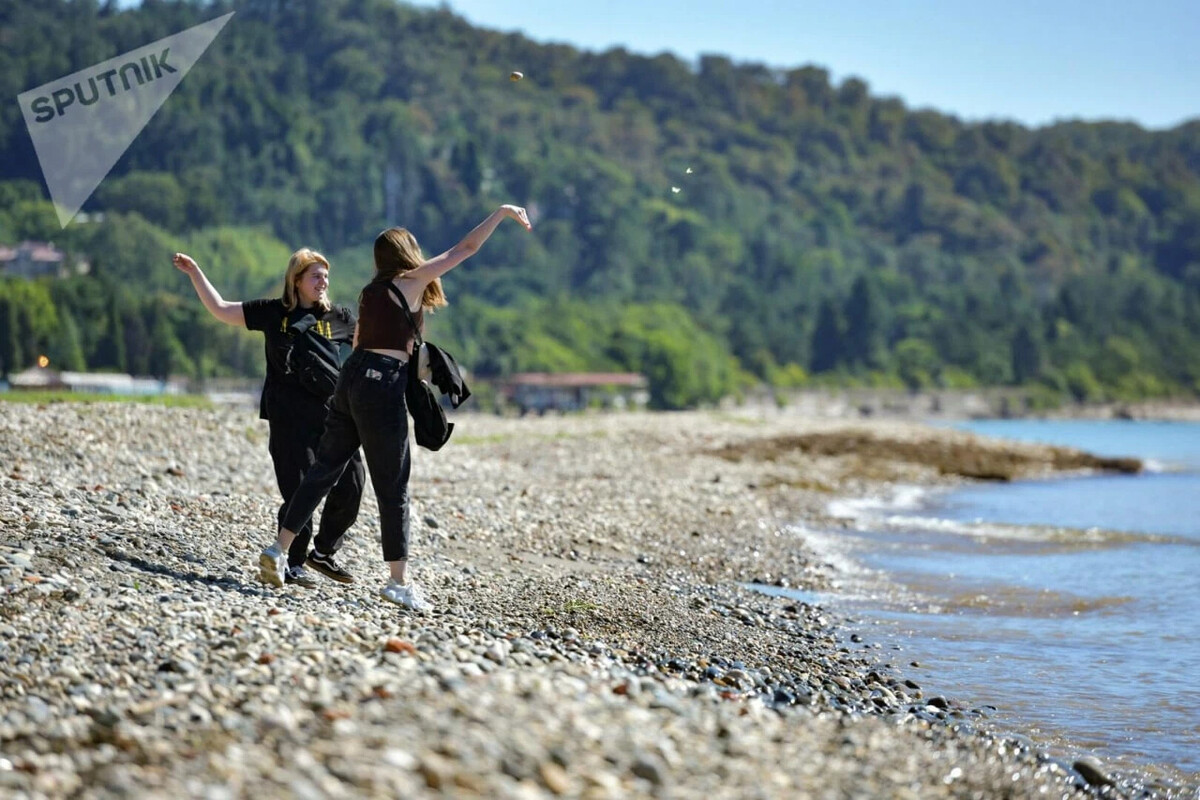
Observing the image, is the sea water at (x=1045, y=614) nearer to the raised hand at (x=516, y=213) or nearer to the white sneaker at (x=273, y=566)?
Answer: the raised hand at (x=516, y=213)

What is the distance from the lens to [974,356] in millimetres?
186750

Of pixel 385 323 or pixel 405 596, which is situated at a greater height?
pixel 385 323

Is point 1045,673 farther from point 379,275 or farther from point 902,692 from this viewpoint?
point 379,275

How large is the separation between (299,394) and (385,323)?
104cm

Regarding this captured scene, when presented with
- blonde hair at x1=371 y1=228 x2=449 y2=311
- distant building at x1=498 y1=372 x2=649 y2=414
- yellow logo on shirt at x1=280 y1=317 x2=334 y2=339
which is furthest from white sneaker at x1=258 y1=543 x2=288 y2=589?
distant building at x1=498 y1=372 x2=649 y2=414

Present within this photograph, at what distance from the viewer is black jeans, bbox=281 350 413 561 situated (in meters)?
8.13

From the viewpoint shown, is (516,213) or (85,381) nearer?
(516,213)

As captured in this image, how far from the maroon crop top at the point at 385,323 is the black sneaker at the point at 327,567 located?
1542 millimetres

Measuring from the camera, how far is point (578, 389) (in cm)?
11900

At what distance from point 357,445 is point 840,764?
3669 millimetres

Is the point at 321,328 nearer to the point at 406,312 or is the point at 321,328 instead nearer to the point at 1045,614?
the point at 406,312

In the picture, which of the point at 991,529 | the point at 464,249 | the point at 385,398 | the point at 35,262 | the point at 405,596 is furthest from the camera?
the point at 35,262

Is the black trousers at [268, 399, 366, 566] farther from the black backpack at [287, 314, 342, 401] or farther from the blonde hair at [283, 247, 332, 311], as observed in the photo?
the blonde hair at [283, 247, 332, 311]

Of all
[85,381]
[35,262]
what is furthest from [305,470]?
[35,262]
